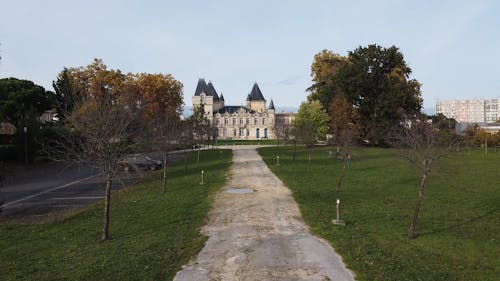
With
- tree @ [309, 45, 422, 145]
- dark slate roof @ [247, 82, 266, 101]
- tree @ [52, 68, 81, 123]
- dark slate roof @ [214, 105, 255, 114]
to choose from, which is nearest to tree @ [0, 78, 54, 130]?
tree @ [52, 68, 81, 123]

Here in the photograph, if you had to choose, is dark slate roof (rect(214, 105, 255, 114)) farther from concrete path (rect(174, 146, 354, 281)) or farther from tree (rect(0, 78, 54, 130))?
concrete path (rect(174, 146, 354, 281))

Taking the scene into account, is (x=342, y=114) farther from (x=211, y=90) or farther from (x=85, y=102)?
(x=211, y=90)

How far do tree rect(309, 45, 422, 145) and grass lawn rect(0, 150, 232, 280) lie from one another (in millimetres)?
38492

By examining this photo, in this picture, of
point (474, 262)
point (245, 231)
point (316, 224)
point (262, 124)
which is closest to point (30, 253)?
point (245, 231)

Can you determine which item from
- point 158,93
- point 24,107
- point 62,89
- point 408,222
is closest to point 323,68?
point 158,93

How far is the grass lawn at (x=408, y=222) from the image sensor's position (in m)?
9.58

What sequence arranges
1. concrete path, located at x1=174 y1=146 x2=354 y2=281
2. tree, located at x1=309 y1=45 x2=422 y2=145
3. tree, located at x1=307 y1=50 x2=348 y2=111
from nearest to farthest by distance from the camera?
concrete path, located at x1=174 y1=146 x2=354 y2=281
tree, located at x1=309 y1=45 x2=422 y2=145
tree, located at x1=307 y1=50 x2=348 y2=111

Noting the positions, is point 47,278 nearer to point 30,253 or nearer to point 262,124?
point 30,253

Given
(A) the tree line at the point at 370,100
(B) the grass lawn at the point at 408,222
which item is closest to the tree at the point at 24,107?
(B) the grass lawn at the point at 408,222

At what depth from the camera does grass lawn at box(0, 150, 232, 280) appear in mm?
9500

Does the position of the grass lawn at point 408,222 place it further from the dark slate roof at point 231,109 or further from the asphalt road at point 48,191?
the dark slate roof at point 231,109

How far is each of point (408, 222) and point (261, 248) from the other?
6.15 m

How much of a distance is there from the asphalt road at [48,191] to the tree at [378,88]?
34.6m

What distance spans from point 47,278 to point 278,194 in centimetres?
1193
